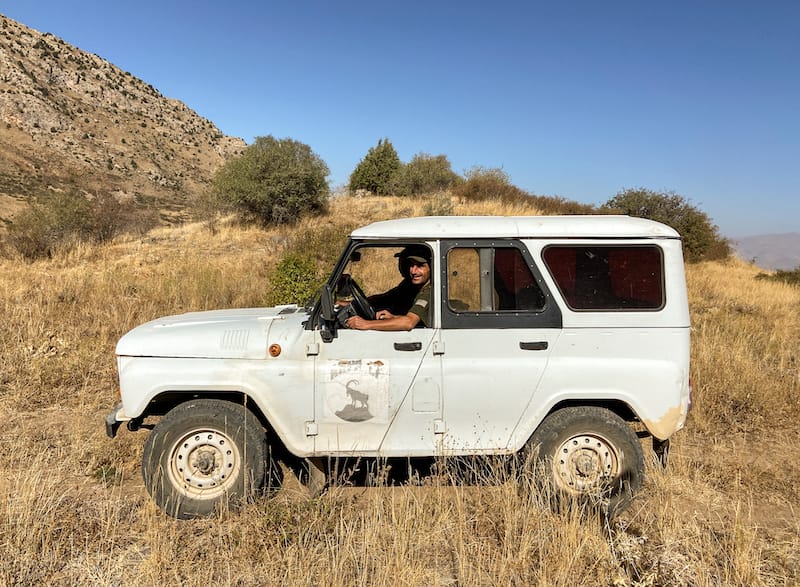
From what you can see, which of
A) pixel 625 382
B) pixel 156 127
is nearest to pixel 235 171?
pixel 625 382

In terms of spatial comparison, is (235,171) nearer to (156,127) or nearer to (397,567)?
(397,567)

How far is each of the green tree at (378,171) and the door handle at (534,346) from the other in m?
20.8

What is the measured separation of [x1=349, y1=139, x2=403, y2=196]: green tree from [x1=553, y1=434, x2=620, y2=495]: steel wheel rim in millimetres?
20971

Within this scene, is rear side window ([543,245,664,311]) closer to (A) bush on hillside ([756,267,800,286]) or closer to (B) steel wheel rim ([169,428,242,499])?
(B) steel wheel rim ([169,428,242,499])

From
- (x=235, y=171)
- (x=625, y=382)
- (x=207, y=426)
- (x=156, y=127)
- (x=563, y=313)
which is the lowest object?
(x=207, y=426)

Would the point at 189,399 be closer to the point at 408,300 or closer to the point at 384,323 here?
the point at 384,323

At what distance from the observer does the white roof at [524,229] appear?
3.30m

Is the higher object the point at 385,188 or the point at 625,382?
the point at 385,188

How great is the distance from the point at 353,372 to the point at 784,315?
1142 centimetres

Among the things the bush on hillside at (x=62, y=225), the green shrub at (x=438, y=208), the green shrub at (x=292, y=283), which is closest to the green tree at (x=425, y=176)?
the green shrub at (x=438, y=208)

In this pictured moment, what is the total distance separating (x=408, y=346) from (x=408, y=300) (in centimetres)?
86

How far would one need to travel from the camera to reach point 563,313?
3.27 meters

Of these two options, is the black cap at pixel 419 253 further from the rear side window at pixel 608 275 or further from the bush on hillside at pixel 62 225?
the bush on hillside at pixel 62 225

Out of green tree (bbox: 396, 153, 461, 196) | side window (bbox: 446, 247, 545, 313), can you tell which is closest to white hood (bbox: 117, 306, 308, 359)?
side window (bbox: 446, 247, 545, 313)
